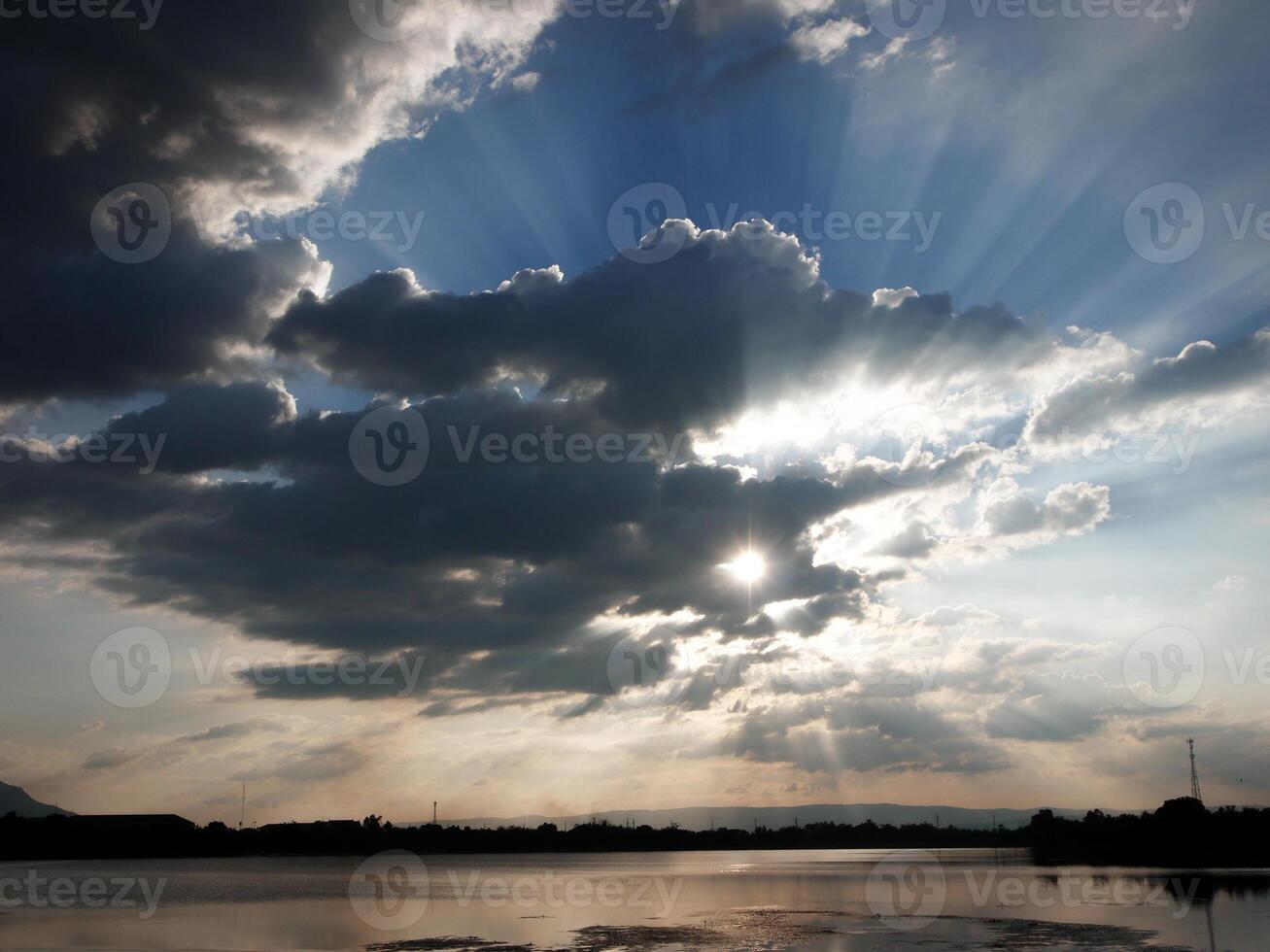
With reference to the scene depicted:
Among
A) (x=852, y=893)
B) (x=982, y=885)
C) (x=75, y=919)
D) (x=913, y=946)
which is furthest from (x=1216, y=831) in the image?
(x=75, y=919)

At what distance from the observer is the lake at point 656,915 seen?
182 ft

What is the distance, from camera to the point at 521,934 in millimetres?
59438

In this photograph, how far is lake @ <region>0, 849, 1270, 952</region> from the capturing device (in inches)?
2180

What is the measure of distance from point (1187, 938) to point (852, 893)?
5400 cm

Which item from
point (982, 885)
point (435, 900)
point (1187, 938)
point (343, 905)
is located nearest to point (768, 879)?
point (982, 885)

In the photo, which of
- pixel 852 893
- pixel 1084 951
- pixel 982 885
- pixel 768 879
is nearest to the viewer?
pixel 1084 951

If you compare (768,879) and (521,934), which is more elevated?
(521,934)

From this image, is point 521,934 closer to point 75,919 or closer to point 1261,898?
point 75,919

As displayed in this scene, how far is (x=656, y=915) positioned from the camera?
73.2m

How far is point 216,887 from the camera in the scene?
11731cm

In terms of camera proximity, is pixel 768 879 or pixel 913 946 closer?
pixel 913 946

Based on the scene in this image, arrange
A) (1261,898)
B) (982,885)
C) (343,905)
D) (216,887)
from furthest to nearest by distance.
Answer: (216,887), (982,885), (343,905), (1261,898)

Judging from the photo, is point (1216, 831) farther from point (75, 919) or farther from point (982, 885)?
point (75, 919)

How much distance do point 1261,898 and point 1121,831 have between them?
131828 millimetres
